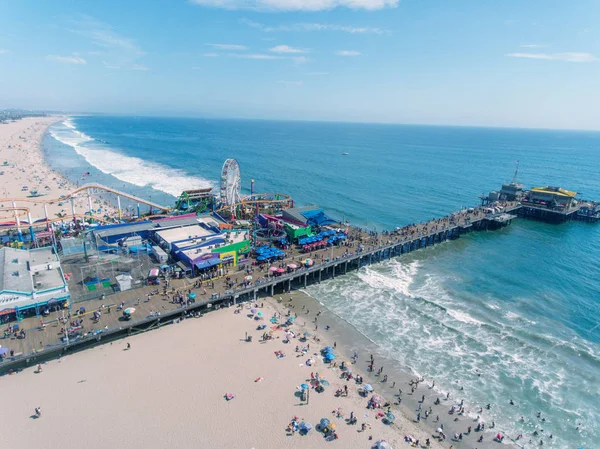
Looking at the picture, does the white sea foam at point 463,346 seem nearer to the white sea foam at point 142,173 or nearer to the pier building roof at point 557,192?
the pier building roof at point 557,192

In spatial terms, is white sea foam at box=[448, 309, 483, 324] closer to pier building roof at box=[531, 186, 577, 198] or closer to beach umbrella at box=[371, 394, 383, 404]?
beach umbrella at box=[371, 394, 383, 404]

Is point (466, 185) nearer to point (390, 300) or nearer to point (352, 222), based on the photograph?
point (352, 222)

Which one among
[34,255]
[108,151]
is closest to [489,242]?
[34,255]

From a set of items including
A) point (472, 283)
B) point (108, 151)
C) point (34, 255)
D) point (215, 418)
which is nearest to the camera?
point (215, 418)

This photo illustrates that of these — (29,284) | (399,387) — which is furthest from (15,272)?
(399,387)

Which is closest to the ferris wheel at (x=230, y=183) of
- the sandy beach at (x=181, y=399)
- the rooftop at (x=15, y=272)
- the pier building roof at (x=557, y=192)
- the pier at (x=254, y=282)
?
the pier at (x=254, y=282)

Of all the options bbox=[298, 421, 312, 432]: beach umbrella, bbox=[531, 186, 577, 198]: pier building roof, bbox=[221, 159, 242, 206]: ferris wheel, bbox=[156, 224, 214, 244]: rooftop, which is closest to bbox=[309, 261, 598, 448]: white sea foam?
bbox=[298, 421, 312, 432]: beach umbrella
